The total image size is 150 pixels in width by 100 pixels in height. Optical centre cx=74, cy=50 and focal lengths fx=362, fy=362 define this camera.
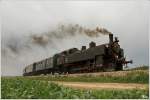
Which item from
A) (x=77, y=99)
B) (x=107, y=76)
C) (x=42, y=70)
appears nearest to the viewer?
(x=77, y=99)

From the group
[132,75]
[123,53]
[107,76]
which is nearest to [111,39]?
[123,53]

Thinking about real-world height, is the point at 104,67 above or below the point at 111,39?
below

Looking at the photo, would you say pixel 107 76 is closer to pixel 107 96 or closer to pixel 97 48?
pixel 97 48

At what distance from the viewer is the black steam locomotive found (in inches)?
1362

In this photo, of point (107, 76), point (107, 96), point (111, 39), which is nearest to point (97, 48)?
point (111, 39)

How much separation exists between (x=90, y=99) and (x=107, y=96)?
3.55ft

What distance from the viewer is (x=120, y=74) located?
82.4 ft

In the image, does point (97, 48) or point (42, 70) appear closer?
point (97, 48)

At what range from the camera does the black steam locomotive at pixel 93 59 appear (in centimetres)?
3459

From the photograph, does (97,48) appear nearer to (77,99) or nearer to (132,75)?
(132,75)

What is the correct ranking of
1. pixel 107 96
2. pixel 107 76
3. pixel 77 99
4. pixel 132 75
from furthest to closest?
1. pixel 107 76
2. pixel 132 75
3. pixel 107 96
4. pixel 77 99

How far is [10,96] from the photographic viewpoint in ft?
39.0

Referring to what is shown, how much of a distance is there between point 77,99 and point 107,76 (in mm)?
15798

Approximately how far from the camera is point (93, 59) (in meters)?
36.1
